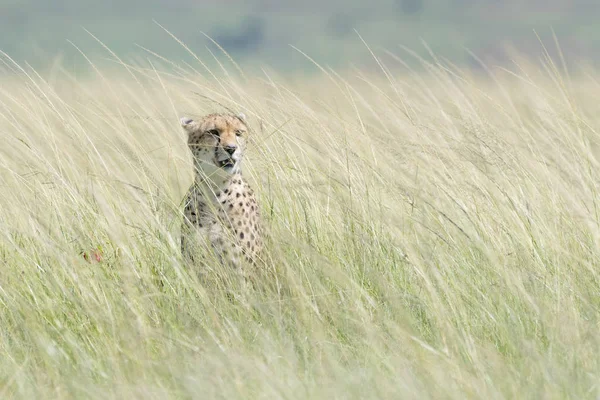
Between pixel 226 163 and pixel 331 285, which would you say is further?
pixel 226 163

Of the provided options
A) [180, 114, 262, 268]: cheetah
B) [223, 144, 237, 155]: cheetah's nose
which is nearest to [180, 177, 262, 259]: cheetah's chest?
[180, 114, 262, 268]: cheetah

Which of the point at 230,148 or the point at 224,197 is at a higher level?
the point at 230,148

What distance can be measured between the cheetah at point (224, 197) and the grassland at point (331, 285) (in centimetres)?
9

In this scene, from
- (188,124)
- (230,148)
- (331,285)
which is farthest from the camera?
(188,124)

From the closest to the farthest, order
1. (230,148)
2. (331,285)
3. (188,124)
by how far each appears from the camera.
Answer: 1. (331,285)
2. (230,148)
3. (188,124)

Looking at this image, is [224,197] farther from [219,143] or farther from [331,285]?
[331,285]

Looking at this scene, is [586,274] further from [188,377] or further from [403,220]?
[188,377]

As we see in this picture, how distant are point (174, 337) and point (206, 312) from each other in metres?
0.20

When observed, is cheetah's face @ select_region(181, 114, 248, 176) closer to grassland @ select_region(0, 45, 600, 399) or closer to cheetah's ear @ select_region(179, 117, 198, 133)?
cheetah's ear @ select_region(179, 117, 198, 133)

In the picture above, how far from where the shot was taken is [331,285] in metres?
2.95

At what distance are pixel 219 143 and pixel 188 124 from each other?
29cm

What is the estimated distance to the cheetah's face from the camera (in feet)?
11.1

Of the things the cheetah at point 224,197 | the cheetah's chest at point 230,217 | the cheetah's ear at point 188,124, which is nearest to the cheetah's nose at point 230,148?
the cheetah at point 224,197

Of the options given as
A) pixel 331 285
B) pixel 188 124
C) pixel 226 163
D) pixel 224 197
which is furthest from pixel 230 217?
pixel 331 285
